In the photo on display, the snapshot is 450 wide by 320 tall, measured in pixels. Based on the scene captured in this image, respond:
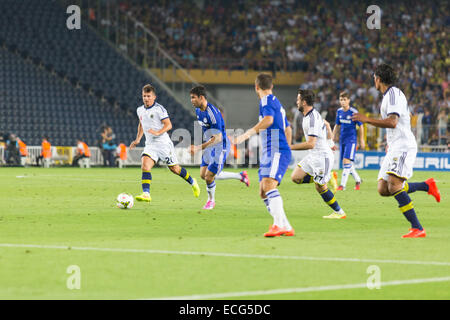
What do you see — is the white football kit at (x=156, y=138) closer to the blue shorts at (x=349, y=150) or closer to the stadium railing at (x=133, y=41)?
the blue shorts at (x=349, y=150)

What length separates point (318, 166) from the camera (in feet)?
45.2

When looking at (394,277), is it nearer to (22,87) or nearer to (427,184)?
(427,184)

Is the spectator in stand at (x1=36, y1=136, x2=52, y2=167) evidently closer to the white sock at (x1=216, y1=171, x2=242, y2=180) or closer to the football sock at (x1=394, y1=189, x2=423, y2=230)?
the white sock at (x1=216, y1=171, x2=242, y2=180)

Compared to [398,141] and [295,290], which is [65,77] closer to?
[398,141]

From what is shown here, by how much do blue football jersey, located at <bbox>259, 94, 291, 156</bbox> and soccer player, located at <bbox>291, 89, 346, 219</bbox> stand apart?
1.82 m

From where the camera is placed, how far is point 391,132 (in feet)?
36.8

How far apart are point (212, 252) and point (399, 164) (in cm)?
319

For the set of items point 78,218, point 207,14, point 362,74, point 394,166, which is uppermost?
point 207,14

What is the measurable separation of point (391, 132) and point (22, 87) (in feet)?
109

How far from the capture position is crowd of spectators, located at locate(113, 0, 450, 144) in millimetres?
44312

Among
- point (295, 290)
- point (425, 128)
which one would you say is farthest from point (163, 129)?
point (425, 128)

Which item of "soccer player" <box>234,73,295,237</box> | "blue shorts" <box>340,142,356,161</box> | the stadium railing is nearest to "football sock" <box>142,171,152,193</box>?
"soccer player" <box>234,73,295,237</box>

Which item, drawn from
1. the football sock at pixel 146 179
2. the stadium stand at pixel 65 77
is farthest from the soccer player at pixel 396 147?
the stadium stand at pixel 65 77
